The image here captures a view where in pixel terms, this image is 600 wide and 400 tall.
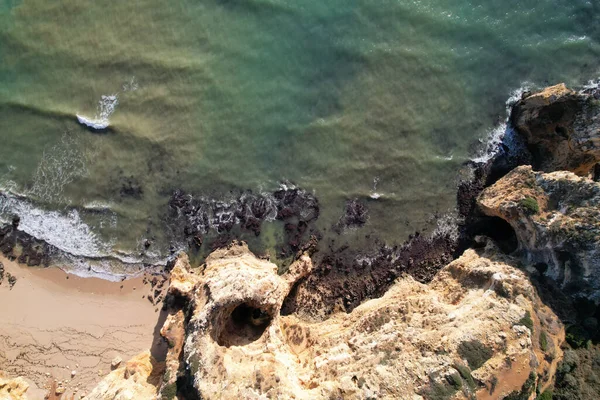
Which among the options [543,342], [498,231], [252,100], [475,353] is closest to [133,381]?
[475,353]

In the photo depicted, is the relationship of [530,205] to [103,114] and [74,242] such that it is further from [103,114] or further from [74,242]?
[74,242]

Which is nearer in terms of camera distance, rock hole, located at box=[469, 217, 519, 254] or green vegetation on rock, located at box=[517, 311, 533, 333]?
green vegetation on rock, located at box=[517, 311, 533, 333]

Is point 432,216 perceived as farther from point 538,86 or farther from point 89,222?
point 89,222

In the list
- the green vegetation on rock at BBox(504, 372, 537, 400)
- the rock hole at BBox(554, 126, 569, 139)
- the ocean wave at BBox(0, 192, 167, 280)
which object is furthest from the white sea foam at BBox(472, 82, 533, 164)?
the ocean wave at BBox(0, 192, 167, 280)

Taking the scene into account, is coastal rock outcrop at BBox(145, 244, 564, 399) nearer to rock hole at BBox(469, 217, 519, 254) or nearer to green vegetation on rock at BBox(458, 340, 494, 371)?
green vegetation on rock at BBox(458, 340, 494, 371)

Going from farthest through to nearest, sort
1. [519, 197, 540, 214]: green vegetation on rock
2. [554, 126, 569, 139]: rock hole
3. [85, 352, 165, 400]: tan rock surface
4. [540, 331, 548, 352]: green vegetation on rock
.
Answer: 1. [554, 126, 569, 139]: rock hole
2. [519, 197, 540, 214]: green vegetation on rock
3. [85, 352, 165, 400]: tan rock surface
4. [540, 331, 548, 352]: green vegetation on rock

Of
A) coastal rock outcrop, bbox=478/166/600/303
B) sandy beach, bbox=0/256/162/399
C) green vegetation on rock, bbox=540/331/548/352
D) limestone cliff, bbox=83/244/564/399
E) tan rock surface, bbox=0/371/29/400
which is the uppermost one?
coastal rock outcrop, bbox=478/166/600/303
